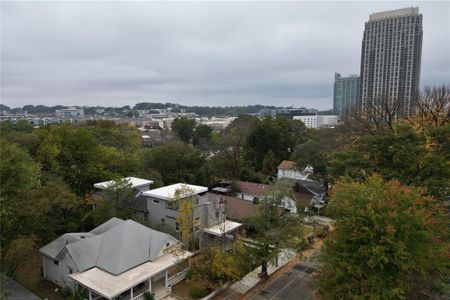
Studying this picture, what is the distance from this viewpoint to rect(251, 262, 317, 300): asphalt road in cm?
1522

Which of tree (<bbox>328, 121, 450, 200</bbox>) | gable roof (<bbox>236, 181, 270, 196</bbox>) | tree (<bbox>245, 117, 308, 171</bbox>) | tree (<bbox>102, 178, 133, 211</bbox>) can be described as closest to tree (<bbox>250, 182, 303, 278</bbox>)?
tree (<bbox>328, 121, 450, 200</bbox>)

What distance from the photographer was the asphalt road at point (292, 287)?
49.9ft

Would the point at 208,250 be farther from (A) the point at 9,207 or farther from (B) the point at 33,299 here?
(A) the point at 9,207

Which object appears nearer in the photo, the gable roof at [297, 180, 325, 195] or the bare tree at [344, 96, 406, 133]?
the bare tree at [344, 96, 406, 133]

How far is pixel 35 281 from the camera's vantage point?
1688 centimetres

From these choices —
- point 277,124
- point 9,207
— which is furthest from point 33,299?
point 277,124

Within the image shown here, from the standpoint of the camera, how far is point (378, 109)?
25.5 metres

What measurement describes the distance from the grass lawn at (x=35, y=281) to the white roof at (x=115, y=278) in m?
2.48

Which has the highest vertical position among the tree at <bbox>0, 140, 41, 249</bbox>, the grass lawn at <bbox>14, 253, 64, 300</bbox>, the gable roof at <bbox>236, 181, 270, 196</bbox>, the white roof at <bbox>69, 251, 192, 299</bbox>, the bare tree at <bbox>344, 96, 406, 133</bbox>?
the bare tree at <bbox>344, 96, 406, 133</bbox>

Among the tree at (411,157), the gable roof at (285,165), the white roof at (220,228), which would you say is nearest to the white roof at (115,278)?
the white roof at (220,228)

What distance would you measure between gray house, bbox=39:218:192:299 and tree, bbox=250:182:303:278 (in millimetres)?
4329

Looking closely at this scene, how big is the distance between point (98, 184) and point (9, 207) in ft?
34.0

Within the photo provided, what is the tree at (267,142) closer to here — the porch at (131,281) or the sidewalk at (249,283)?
the sidewalk at (249,283)

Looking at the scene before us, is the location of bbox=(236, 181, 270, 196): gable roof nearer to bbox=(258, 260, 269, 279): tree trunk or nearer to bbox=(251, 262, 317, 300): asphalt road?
bbox=(251, 262, 317, 300): asphalt road
